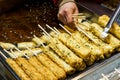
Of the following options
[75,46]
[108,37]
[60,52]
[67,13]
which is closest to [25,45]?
[60,52]

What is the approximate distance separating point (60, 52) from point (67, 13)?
724mm

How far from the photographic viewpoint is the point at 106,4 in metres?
4.93

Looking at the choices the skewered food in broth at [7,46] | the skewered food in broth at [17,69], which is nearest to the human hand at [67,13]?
the skewered food in broth at [7,46]

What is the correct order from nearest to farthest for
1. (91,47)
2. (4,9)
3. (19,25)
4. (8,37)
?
1. (91,47)
2. (8,37)
3. (19,25)
4. (4,9)

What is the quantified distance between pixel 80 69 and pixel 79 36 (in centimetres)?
58

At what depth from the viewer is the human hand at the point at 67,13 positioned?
3777 mm

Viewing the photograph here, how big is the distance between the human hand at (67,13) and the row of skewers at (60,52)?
0.10 meters

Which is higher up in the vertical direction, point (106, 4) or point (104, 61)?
point (106, 4)

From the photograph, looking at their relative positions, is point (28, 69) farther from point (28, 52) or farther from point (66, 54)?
point (66, 54)

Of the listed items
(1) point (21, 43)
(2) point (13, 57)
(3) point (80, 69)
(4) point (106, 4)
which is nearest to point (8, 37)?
(1) point (21, 43)

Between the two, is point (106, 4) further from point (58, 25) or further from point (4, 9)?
point (4, 9)

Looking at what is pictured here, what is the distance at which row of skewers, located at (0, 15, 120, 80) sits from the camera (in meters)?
3.07

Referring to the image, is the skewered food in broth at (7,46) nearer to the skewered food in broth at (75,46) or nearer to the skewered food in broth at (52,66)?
the skewered food in broth at (52,66)

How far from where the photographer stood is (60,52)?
11.0 feet
